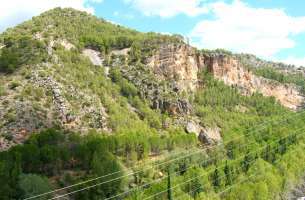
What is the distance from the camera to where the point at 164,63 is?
6122 inches

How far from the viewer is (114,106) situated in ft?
416

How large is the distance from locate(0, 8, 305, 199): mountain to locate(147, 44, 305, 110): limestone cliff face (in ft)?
1.06

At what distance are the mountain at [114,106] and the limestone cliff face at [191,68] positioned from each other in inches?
12.7

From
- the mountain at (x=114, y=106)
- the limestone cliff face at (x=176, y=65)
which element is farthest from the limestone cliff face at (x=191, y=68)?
the mountain at (x=114, y=106)

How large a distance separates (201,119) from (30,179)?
7391 cm

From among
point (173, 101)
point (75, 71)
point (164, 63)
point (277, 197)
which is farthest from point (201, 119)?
point (277, 197)

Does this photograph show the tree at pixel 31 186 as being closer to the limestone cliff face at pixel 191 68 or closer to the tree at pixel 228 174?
the tree at pixel 228 174

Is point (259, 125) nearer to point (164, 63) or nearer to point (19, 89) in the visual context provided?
point (164, 63)

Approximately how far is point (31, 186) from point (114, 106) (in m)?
50.3

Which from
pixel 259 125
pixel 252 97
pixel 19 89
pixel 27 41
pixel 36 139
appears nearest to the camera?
pixel 36 139

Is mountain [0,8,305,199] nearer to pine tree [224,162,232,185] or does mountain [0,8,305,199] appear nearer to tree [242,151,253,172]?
tree [242,151,253,172]

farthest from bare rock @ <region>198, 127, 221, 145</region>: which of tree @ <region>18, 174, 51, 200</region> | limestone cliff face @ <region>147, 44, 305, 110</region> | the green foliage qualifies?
tree @ <region>18, 174, 51, 200</region>

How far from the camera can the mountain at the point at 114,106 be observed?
92.6 metres

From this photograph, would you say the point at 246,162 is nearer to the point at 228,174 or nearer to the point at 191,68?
the point at 228,174
